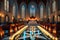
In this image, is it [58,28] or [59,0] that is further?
[59,0]

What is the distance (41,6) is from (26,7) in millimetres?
4207

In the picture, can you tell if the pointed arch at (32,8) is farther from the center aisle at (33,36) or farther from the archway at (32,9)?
the center aisle at (33,36)

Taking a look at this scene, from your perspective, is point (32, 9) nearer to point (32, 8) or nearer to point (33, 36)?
point (32, 8)

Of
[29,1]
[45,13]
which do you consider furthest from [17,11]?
[45,13]

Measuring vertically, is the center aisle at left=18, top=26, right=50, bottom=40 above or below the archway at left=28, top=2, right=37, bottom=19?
below

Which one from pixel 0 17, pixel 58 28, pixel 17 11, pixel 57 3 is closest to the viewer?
pixel 58 28

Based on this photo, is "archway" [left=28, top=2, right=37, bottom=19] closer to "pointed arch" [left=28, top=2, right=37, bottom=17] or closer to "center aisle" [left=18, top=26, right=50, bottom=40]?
"pointed arch" [left=28, top=2, right=37, bottom=17]

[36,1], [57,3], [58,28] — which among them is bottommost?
[58,28]

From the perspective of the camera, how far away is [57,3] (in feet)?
76.5

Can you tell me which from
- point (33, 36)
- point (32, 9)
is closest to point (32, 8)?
point (32, 9)

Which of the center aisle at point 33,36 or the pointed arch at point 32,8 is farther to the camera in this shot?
the pointed arch at point 32,8

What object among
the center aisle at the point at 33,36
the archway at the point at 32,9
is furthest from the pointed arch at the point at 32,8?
the center aisle at the point at 33,36

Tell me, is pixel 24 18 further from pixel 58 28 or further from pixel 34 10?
pixel 58 28

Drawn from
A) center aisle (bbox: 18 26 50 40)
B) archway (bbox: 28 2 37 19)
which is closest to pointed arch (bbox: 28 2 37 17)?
archway (bbox: 28 2 37 19)
